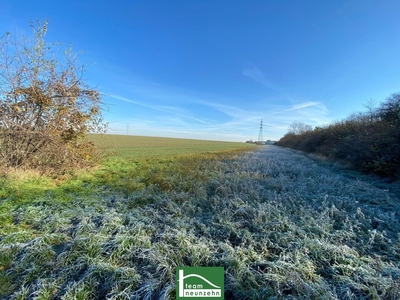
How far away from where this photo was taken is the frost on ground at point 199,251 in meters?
2.16

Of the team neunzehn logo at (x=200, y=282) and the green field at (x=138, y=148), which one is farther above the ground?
the green field at (x=138, y=148)

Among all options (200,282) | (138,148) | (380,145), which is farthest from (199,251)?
(138,148)

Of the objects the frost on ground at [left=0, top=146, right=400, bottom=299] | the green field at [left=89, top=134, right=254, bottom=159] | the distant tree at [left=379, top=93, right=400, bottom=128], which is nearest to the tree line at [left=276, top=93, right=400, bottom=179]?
the distant tree at [left=379, top=93, right=400, bottom=128]

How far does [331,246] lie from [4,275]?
15.4ft

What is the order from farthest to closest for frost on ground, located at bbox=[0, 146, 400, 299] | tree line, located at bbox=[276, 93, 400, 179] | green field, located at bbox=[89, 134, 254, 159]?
green field, located at bbox=[89, 134, 254, 159] < tree line, located at bbox=[276, 93, 400, 179] < frost on ground, located at bbox=[0, 146, 400, 299]

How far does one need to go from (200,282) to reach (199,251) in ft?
1.41

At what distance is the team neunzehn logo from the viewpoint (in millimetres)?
2205

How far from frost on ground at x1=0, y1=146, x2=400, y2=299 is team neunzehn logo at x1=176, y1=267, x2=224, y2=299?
102mm

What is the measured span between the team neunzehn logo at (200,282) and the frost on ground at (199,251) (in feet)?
0.33

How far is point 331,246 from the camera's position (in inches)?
110

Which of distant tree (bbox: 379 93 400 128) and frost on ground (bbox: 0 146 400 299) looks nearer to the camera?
frost on ground (bbox: 0 146 400 299)

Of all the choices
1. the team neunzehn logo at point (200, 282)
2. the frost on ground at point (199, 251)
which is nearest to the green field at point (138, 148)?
the frost on ground at point (199, 251)

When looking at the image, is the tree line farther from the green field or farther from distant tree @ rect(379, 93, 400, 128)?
the green field

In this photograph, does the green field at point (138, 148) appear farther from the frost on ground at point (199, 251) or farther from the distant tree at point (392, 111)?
the distant tree at point (392, 111)
